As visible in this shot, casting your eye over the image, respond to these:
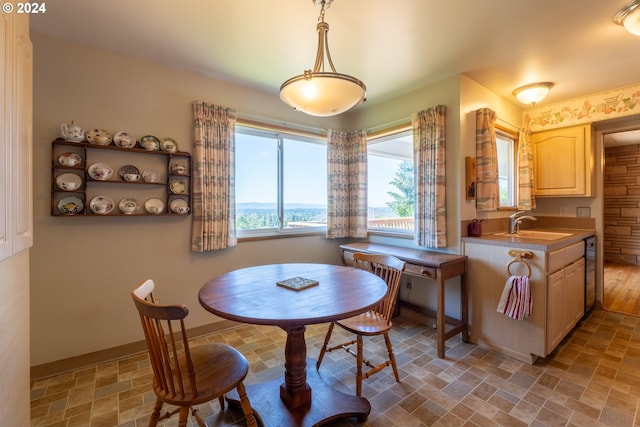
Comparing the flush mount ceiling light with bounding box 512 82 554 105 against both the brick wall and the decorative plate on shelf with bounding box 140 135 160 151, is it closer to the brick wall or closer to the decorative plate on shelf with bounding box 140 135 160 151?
the decorative plate on shelf with bounding box 140 135 160 151

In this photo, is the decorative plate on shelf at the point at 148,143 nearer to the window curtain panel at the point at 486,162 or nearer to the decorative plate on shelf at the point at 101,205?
the decorative plate on shelf at the point at 101,205

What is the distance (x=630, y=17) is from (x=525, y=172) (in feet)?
5.86

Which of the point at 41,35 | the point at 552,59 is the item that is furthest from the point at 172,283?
the point at 552,59

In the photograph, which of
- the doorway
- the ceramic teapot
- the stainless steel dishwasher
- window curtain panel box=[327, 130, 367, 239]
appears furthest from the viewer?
the doorway

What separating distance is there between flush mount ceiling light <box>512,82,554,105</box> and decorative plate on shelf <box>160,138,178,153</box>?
3.54 meters

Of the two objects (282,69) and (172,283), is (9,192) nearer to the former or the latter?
(172,283)

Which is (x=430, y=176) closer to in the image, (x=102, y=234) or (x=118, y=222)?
(x=118, y=222)

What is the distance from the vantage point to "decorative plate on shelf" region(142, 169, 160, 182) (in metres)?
2.41

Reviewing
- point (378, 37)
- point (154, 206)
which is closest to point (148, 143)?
point (154, 206)

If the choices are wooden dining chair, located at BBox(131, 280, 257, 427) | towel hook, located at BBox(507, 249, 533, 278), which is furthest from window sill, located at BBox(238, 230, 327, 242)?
towel hook, located at BBox(507, 249, 533, 278)

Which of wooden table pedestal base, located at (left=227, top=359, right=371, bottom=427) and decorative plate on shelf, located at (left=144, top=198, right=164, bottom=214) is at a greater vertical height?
decorative plate on shelf, located at (left=144, top=198, right=164, bottom=214)

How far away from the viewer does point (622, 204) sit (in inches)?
213

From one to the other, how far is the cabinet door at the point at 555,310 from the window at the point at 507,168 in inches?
51.2

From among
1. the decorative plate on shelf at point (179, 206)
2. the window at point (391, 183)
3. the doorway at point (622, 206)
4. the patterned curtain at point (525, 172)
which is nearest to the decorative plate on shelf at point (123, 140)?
the decorative plate on shelf at point (179, 206)
